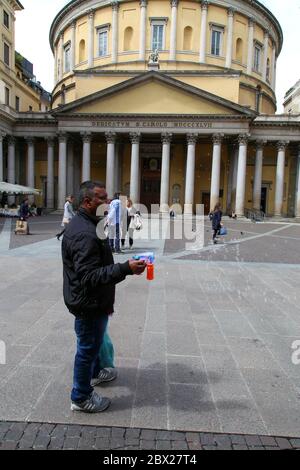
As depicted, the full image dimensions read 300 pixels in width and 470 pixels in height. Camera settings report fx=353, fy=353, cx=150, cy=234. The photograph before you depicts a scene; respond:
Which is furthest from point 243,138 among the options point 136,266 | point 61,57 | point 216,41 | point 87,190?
point 136,266

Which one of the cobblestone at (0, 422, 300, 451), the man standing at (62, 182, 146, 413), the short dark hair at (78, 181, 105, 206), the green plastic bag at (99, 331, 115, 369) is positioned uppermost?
the short dark hair at (78, 181, 105, 206)

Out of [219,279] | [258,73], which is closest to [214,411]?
[219,279]

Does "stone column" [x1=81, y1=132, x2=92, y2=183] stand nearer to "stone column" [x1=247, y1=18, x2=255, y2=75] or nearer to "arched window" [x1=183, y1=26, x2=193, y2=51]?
"arched window" [x1=183, y1=26, x2=193, y2=51]

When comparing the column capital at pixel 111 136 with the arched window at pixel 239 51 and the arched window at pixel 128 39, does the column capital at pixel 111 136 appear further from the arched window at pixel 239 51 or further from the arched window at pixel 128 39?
the arched window at pixel 239 51

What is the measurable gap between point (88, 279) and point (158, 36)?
47.6 meters

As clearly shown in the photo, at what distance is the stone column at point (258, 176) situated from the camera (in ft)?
125

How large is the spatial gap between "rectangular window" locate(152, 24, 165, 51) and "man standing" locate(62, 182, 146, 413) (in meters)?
46.3

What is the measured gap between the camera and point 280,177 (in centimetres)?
3800

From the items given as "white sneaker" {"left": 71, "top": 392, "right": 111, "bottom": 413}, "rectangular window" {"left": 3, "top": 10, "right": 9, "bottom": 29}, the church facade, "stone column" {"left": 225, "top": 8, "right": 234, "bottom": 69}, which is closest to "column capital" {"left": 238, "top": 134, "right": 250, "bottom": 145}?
the church facade

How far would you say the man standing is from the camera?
2.85 meters

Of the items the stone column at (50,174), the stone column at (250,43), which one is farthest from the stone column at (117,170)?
the stone column at (250,43)

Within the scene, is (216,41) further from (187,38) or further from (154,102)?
(154,102)

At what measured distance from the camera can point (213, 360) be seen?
14.6 ft

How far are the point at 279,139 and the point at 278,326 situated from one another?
3605 centimetres
